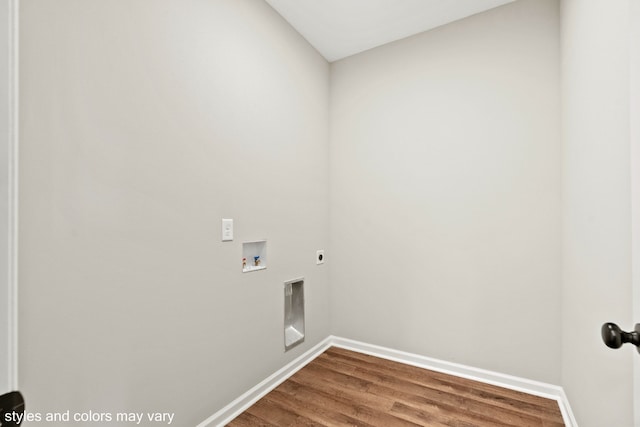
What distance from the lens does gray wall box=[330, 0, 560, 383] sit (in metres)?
1.95

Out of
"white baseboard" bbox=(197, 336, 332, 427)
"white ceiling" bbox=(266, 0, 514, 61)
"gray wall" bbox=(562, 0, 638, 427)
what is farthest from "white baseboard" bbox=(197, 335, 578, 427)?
"white ceiling" bbox=(266, 0, 514, 61)

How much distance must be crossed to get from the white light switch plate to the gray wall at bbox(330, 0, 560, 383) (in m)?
1.21

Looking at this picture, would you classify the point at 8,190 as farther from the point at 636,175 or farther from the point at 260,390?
the point at 260,390

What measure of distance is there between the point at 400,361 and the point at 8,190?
255 cm

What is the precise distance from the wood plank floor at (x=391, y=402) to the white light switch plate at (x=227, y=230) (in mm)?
1048

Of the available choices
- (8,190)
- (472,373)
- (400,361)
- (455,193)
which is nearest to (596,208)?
(455,193)

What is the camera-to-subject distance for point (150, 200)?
1.35 metres

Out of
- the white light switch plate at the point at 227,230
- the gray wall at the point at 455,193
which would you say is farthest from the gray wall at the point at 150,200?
the gray wall at the point at 455,193

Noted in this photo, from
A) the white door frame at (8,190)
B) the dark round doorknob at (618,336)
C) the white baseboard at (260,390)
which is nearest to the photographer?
the white door frame at (8,190)

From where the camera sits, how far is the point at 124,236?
1260 millimetres

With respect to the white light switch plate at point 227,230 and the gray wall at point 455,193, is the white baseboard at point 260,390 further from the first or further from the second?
the white light switch plate at point 227,230

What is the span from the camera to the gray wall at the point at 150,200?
104 centimetres

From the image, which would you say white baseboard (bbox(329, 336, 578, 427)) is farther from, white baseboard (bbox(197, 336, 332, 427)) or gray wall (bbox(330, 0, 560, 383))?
white baseboard (bbox(197, 336, 332, 427))

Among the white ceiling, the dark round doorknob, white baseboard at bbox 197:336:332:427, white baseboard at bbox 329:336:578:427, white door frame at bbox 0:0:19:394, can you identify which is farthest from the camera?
the white ceiling
